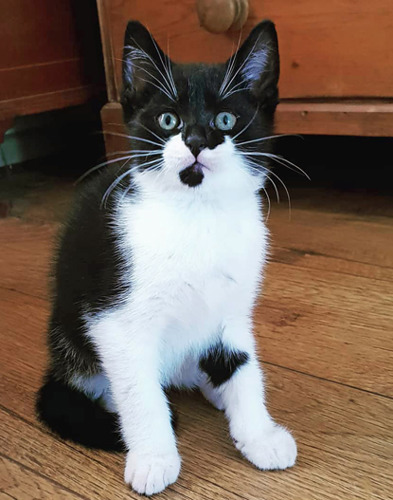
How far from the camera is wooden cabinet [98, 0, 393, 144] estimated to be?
1417mm

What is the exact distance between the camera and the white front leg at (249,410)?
766 millimetres

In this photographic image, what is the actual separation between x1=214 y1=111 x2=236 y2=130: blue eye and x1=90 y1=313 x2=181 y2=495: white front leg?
0.86 ft

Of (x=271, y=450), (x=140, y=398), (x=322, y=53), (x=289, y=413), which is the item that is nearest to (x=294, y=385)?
(x=289, y=413)

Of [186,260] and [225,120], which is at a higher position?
[225,120]

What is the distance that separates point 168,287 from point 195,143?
178 mm

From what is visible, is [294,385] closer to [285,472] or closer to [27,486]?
[285,472]

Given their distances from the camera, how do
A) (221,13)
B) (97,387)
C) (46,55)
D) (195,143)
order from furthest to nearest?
(46,55) < (221,13) < (97,387) < (195,143)

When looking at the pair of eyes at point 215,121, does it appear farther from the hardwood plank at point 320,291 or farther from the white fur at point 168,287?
the hardwood plank at point 320,291

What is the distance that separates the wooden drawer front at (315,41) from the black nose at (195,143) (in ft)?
2.96

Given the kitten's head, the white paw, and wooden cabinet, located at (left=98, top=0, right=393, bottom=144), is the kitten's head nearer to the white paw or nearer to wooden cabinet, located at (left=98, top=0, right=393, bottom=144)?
the white paw

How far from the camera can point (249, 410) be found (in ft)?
2.65

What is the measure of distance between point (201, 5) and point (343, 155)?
0.97 metres

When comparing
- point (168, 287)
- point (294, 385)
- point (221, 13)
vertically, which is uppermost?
point (221, 13)

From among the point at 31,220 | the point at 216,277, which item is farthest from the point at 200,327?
the point at 31,220
